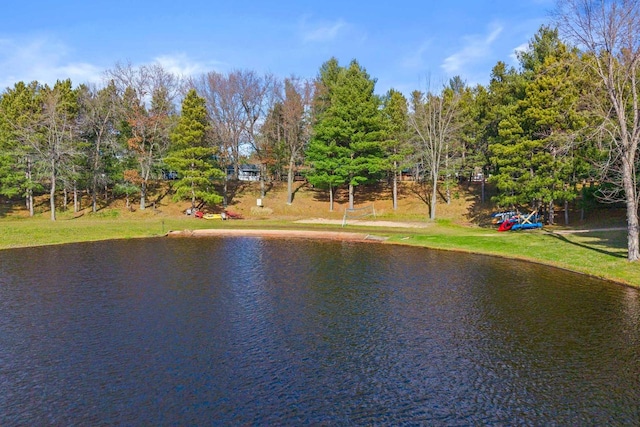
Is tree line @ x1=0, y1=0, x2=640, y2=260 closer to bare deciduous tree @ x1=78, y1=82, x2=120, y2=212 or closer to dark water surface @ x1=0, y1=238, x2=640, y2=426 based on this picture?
bare deciduous tree @ x1=78, y1=82, x2=120, y2=212

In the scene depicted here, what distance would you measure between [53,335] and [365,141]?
4123 centimetres

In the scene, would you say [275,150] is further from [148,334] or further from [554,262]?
[148,334]

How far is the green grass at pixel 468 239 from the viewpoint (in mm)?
22719

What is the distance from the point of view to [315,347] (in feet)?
40.4

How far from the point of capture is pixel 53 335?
13.0 m

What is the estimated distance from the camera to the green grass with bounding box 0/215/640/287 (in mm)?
22719

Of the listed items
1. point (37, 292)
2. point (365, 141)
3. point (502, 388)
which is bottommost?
point (502, 388)

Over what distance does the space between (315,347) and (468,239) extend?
2218cm

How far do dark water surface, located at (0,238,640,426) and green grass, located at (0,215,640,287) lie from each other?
242 centimetres

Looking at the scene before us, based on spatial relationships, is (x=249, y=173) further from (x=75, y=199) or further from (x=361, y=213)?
(x=75, y=199)

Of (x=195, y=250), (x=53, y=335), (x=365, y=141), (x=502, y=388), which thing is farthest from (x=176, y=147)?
(x=502, y=388)

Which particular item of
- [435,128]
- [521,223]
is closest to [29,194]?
[435,128]

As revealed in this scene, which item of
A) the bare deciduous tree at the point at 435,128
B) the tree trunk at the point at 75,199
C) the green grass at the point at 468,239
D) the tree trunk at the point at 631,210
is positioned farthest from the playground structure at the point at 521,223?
the tree trunk at the point at 75,199

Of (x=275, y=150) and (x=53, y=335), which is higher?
(x=275, y=150)
